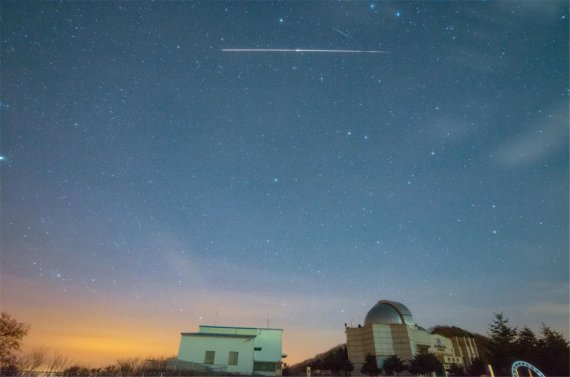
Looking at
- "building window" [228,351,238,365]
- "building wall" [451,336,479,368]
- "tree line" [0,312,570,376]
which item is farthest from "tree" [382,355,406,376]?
"building wall" [451,336,479,368]

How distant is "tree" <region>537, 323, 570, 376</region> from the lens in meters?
39.9

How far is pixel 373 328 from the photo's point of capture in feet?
186

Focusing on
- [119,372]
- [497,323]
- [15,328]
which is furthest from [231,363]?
[497,323]

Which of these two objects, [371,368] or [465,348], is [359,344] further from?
[465,348]

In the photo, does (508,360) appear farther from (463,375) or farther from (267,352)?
(267,352)

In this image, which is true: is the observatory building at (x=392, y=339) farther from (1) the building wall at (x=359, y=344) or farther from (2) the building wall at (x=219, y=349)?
(2) the building wall at (x=219, y=349)

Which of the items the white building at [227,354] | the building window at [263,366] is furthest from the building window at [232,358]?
the building window at [263,366]

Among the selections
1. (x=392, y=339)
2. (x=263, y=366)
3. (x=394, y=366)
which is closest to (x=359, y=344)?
(x=392, y=339)

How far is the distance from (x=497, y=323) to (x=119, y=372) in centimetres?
5386

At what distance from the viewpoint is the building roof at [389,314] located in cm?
5975

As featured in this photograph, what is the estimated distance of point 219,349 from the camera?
142 ft

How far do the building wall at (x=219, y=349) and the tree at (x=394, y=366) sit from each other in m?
20.2

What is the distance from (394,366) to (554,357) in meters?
20.0

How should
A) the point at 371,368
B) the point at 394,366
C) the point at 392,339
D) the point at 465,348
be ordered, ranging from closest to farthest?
the point at 394,366 → the point at 371,368 → the point at 392,339 → the point at 465,348
